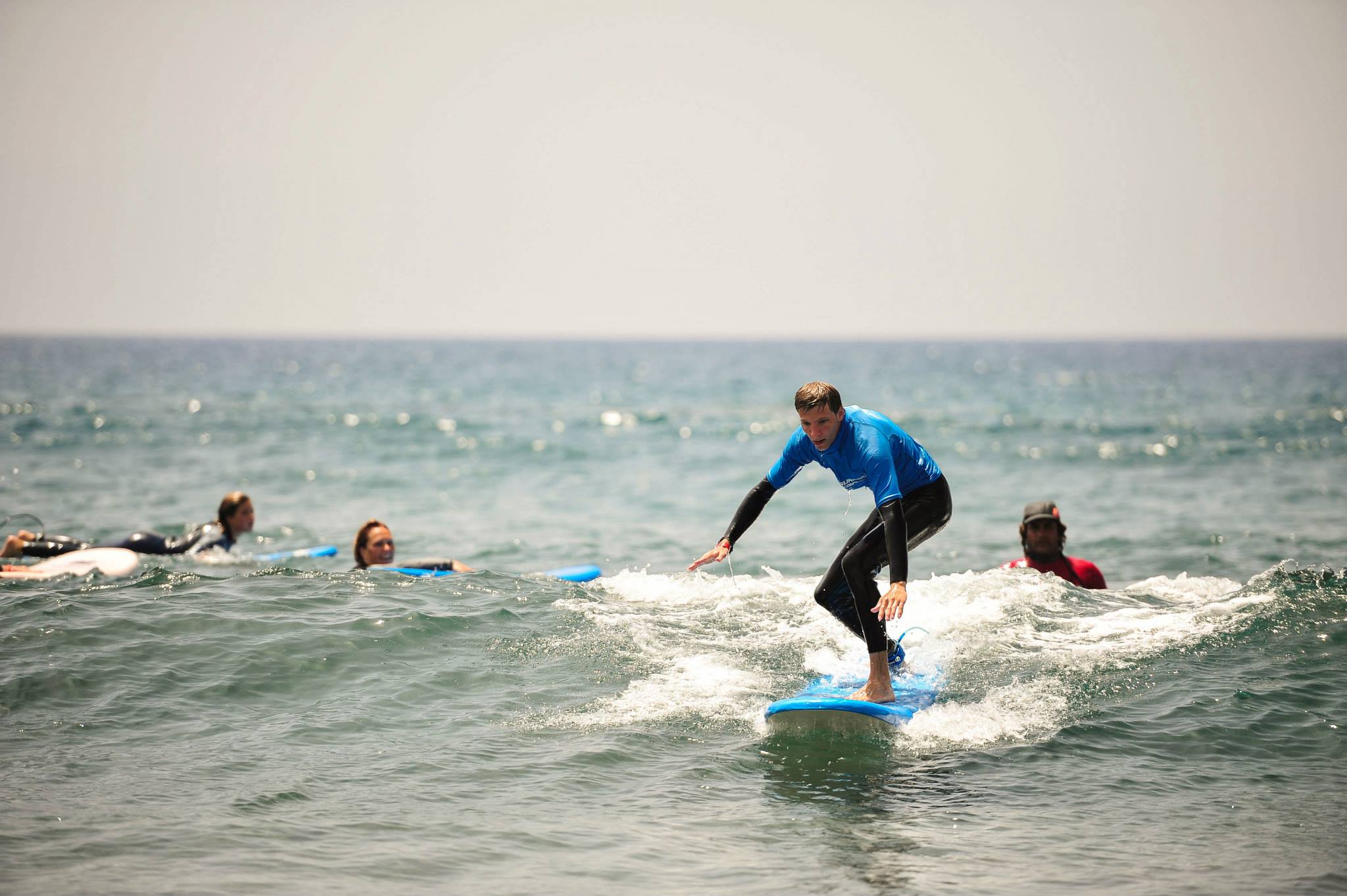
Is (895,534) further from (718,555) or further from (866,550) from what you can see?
(718,555)

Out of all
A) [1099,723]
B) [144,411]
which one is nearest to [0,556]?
[1099,723]

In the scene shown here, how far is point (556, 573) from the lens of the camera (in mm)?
13062

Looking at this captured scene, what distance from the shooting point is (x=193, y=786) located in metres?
6.84

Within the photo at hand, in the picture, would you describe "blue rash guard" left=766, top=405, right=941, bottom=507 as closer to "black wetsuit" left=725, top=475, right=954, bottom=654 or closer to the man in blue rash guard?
the man in blue rash guard

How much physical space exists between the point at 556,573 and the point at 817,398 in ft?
21.6

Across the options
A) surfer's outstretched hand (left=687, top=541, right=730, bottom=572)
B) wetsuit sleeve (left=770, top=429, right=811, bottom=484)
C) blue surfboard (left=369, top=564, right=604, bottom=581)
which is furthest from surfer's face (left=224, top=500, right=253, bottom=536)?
wetsuit sleeve (left=770, top=429, right=811, bottom=484)

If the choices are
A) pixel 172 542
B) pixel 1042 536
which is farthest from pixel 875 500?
pixel 172 542

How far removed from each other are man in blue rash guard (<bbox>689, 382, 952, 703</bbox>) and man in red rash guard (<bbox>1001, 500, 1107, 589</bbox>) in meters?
3.53

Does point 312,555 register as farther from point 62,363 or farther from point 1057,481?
point 62,363

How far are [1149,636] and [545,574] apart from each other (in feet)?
20.9

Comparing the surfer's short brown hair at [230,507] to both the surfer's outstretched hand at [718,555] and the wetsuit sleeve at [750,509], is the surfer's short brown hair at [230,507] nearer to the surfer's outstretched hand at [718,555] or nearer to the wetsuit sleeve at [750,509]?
the surfer's outstretched hand at [718,555]

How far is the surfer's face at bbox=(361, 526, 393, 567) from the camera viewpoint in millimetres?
12445

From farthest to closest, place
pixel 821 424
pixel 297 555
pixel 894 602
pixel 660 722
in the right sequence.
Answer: pixel 297 555 → pixel 660 722 → pixel 821 424 → pixel 894 602

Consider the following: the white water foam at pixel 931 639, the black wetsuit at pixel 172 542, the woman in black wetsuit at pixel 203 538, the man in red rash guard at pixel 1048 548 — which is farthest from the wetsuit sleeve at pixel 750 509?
the black wetsuit at pixel 172 542
